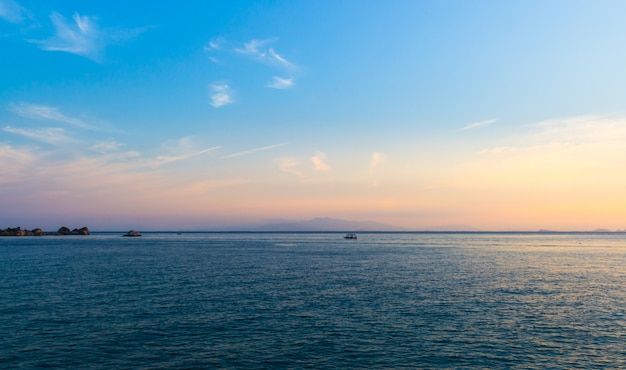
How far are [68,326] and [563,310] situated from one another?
2013 inches

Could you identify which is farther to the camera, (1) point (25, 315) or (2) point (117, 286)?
(2) point (117, 286)

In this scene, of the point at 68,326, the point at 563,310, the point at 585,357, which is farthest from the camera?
the point at 563,310

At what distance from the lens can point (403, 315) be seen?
46.1 metres

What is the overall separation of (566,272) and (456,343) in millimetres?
67347

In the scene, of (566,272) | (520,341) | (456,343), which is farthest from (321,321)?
(566,272)

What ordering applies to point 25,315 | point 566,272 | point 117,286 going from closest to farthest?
point 25,315 → point 117,286 → point 566,272

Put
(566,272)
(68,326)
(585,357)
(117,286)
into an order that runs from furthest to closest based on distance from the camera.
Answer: (566,272) → (117,286) → (68,326) → (585,357)

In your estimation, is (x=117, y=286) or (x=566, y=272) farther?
(x=566, y=272)

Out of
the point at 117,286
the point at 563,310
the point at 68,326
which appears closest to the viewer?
the point at 68,326

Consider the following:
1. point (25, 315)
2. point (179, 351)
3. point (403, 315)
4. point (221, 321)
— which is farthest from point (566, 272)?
point (25, 315)

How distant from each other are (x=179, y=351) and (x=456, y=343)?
22.1 meters

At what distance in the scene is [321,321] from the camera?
43.5 m

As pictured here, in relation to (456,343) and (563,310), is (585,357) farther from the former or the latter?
(563,310)

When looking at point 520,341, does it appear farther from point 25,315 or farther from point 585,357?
point 25,315
